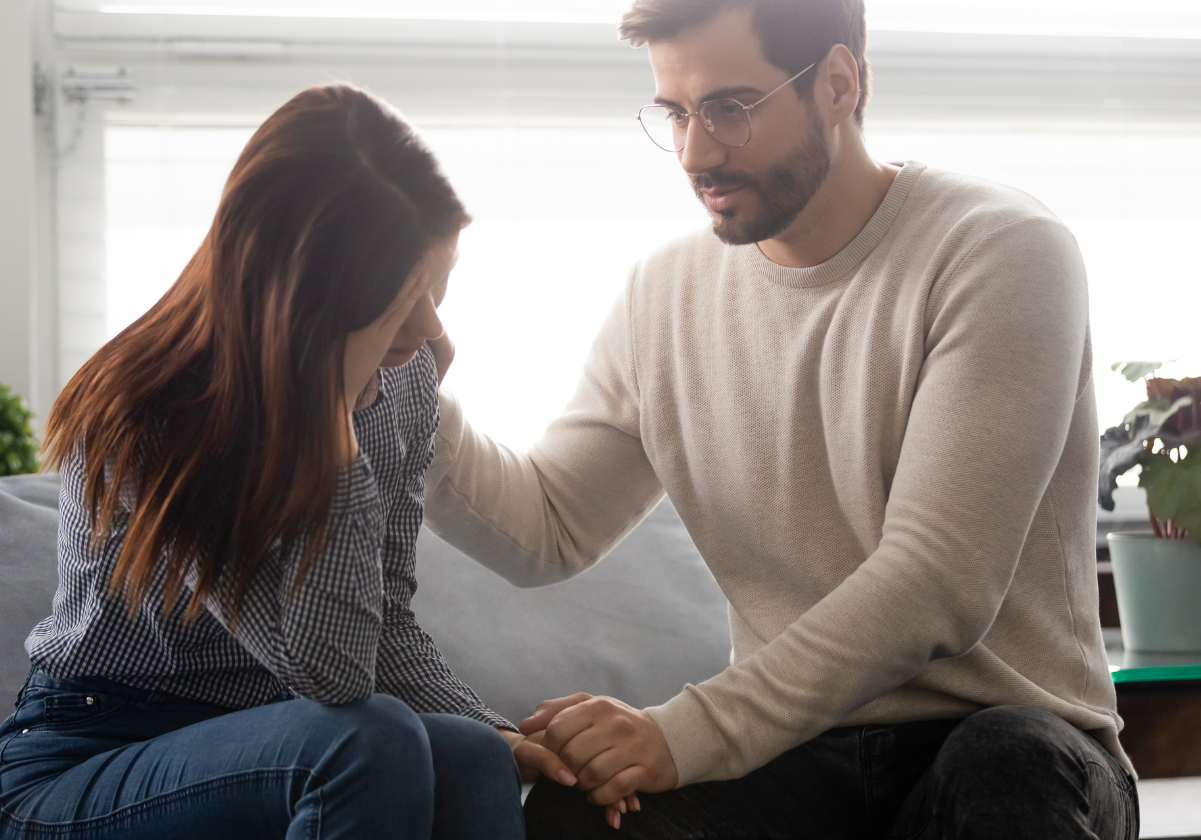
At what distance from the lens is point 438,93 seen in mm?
2158

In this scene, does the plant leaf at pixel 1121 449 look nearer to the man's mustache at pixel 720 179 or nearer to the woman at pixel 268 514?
the man's mustache at pixel 720 179

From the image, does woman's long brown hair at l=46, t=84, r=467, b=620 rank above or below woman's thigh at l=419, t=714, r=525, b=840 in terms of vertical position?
above

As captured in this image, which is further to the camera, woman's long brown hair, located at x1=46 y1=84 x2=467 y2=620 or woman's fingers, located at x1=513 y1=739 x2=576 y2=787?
woman's fingers, located at x1=513 y1=739 x2=576 y2=787

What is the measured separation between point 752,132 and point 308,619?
76 cm

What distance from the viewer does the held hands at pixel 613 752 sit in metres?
1.01

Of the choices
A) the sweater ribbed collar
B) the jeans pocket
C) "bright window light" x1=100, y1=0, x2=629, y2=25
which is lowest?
the jeans pocket

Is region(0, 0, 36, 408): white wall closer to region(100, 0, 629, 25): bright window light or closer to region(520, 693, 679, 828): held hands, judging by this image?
region(100, 0, 629, 25): bright window light

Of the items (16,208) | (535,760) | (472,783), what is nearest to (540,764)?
(535,760)

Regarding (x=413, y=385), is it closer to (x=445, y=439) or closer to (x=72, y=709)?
(x=445, y=439)

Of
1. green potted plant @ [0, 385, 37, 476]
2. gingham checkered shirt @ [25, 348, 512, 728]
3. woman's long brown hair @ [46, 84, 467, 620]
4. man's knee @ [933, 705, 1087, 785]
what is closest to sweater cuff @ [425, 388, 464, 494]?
gingham checkered shirt @ [25, 348, 512, 728]

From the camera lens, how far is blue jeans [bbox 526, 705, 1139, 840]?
3.20 feet

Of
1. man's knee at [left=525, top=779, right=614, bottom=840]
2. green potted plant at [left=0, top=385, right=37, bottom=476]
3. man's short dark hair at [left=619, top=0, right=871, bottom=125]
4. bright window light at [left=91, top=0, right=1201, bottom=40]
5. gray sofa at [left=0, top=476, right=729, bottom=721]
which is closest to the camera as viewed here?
man's knee at [left=525, top=779, right=614, bottom=840]

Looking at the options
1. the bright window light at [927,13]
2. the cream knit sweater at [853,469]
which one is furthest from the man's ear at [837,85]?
the bright window light at [927,13]

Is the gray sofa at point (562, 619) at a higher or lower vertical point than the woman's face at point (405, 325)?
lower
